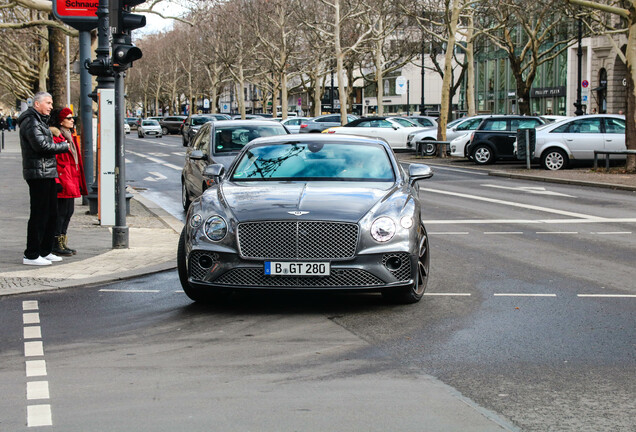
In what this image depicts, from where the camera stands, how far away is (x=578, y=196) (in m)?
19.9

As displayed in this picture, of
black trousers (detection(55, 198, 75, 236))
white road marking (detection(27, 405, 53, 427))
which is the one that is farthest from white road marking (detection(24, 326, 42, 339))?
black trousers (detection(55, 198, 75, 236))

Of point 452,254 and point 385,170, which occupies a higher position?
point 385,170

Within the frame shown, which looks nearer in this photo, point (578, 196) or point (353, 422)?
point (353, 422)

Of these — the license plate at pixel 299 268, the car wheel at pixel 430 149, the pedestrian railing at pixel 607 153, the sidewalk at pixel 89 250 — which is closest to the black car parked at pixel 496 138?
the pedestrian railing at pixel 607 153

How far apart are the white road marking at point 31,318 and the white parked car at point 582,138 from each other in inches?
865

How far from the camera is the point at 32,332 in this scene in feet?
23.5

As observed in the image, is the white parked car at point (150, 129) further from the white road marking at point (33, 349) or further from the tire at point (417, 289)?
the white road marking at point (33, 349)

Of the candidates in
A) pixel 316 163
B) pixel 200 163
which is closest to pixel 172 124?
pixel 200 163

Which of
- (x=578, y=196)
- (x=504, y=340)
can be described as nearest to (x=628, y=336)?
(x=504, y=340)

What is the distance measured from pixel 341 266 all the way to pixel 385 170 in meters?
1.77

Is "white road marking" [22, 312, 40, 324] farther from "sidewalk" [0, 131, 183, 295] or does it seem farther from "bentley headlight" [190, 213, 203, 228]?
"bentley headlight" [190, 213, 203, 228]

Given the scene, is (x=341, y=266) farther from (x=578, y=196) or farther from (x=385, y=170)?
(x=578, y=196)

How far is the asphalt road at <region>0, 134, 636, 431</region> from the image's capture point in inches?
195

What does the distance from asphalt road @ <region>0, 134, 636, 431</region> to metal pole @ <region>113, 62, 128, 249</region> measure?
1.86 m
